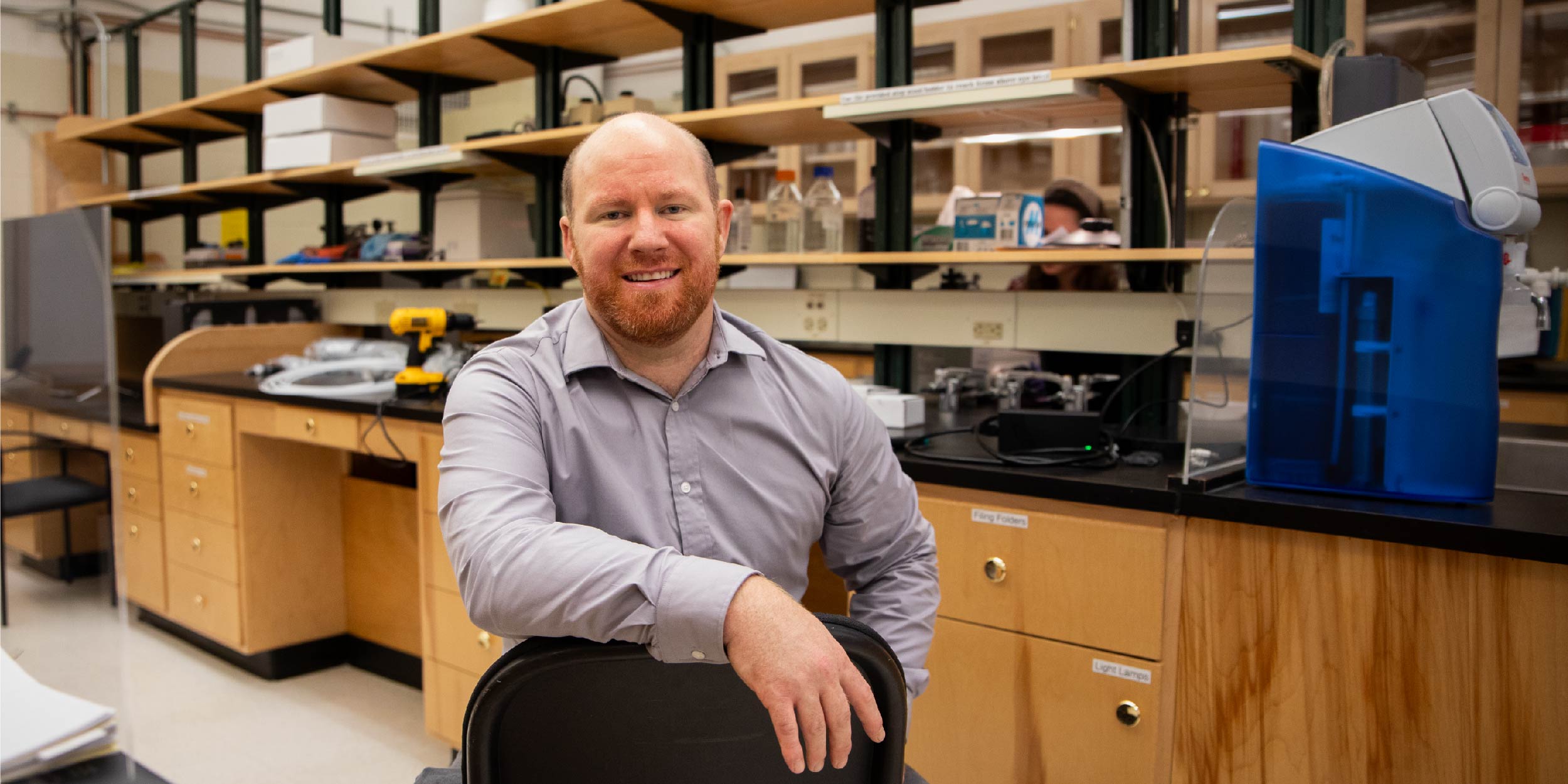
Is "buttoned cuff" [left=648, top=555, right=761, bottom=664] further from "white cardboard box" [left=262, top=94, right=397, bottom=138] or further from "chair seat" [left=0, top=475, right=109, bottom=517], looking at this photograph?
"white cardboard box" [left=262, top=94, right=397, bottom=138]

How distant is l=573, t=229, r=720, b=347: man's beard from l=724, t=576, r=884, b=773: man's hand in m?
0.48

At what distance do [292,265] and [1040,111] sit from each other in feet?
9.14

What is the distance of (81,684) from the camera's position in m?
0.66

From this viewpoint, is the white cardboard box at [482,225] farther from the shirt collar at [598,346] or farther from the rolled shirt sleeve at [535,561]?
the rolled shirt sleeve at [535,561]

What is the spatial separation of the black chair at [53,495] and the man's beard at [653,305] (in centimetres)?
53

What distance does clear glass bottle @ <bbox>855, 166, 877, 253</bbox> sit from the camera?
2.53 m

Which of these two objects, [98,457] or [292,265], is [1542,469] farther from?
[292,265]

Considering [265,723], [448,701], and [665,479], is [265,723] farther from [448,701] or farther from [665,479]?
[665,479]

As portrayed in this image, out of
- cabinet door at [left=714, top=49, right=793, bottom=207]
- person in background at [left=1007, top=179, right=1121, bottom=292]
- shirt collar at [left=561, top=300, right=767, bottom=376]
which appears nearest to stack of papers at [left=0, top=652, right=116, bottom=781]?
shirt collar at [left=561, top=300, right=767, bottom=376]

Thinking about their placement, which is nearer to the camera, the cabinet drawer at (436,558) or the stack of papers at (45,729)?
the stack of papers at (45,729)

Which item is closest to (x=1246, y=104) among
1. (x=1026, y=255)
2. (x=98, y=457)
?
(x=1026, y=255)

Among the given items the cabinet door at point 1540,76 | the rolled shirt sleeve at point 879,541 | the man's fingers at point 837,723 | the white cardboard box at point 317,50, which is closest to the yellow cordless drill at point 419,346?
the white cardboard box at point 317,50

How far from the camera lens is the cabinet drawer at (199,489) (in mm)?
3047

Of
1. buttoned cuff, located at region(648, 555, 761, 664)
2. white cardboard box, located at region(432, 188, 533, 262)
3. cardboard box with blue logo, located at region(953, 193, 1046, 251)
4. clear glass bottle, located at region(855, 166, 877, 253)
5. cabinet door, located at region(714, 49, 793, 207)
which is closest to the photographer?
buttoned cuff, located at region(648, 555, 761, 664)
